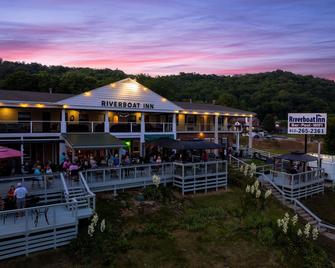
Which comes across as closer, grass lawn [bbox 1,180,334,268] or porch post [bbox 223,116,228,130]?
A: grass lawn [bbox 1,180,334,268]

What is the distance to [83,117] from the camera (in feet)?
90.7

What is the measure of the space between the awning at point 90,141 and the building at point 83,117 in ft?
3.67

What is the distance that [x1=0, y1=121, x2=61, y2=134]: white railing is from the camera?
73.5 feet

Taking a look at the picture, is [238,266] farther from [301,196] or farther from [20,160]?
[20,160]

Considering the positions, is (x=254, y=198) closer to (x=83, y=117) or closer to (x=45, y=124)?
(x=83, y=117)

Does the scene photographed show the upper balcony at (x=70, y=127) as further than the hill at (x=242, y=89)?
No

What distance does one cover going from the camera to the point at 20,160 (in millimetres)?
23156

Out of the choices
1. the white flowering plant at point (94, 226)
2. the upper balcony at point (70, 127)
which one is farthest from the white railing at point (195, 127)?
the white flowering plant at point (94, 226)

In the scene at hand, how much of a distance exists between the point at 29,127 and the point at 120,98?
7.35m

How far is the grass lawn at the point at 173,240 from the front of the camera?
42.8ft

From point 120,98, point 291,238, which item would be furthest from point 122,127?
point 291,238

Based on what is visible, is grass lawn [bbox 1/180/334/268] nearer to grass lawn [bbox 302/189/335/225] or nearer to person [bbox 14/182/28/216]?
person [bbox 14/182/28/216]

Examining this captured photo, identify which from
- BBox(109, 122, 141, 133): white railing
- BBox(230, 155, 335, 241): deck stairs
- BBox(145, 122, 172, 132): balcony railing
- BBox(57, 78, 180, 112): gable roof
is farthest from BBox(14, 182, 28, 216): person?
BBox(230, 155, 335, 241): deck stairs

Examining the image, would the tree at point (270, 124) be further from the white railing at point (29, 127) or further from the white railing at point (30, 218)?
the white railing at point (30, 218)
